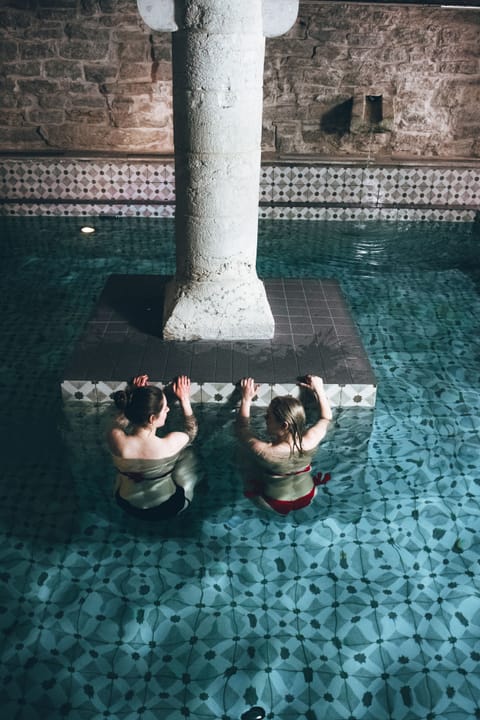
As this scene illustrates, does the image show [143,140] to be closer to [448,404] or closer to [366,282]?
[366,282]

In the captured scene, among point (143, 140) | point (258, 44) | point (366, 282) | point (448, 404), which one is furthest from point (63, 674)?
point (143, 140)

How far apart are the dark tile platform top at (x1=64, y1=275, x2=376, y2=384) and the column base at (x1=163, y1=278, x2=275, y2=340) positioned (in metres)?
0.09

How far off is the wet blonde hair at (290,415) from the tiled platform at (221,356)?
73cm

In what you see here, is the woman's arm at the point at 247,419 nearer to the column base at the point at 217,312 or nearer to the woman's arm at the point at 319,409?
the woman's arm at the point at 319,409

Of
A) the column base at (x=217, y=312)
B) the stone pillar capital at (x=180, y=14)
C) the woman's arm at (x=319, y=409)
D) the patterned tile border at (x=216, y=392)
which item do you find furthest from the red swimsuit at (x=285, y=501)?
the stone pillar capital at (x=180, y=14)

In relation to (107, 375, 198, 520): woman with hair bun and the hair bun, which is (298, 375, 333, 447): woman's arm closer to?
(107, 375, 198, 520): woman with hair bun

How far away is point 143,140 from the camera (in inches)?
371

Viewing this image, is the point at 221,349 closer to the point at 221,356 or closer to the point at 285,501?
the point at 221,356

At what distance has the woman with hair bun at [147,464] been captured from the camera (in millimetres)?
3529

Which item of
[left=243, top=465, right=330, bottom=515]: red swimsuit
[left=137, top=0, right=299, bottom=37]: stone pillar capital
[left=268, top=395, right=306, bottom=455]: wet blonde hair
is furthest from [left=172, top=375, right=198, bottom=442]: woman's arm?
[left=137, top=0, right=299, bottom=37]: stone pillar capital

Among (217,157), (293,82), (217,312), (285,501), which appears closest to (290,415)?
(285,501)

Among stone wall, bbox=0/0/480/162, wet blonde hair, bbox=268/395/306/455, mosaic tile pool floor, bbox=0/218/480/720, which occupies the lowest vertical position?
mosaic tile pool floor, bbox=0/218/480/720

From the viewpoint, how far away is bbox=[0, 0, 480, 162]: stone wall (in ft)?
29.0

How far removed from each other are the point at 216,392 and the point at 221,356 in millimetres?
359
